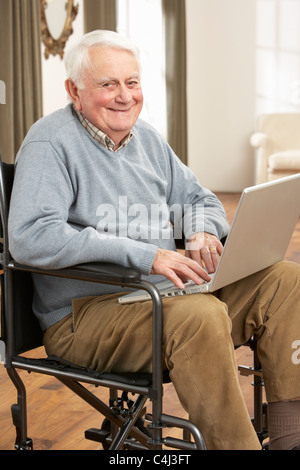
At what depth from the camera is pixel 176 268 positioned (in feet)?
5.17

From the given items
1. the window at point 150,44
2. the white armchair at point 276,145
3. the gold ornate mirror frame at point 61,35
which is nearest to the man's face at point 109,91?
the gold ornate mirror frame at point 61,35

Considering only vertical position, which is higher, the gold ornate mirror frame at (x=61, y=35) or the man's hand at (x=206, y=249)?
the gold ornate mirror frame at (x=61, y=35)

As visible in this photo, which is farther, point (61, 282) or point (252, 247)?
point (61, 282)

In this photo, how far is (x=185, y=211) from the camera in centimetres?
203

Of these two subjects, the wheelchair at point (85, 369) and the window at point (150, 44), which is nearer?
the wheelchair at point (85, 369)

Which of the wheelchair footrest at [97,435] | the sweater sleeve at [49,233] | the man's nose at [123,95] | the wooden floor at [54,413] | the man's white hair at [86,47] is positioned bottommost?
the wooden floor at [54,413]

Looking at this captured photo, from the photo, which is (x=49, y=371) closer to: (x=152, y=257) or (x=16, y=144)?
(x=152, y=257)

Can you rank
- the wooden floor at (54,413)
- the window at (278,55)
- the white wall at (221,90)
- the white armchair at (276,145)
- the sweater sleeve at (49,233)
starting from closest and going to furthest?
the sweater sleeve at (49,233), the wooden floor at (54,413), the white armchair at (276,145), the window at (278,55), the white wall at (221,90)

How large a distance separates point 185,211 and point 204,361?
68 centimetres

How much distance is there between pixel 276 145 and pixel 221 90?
1.32 metres

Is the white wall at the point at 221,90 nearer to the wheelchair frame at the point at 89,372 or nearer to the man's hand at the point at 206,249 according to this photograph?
the man's hand at the point at 206,249

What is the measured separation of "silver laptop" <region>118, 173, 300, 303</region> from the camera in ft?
4.75

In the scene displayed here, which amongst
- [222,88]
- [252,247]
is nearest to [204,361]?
[252,247]

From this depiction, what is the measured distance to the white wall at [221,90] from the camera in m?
8.34
